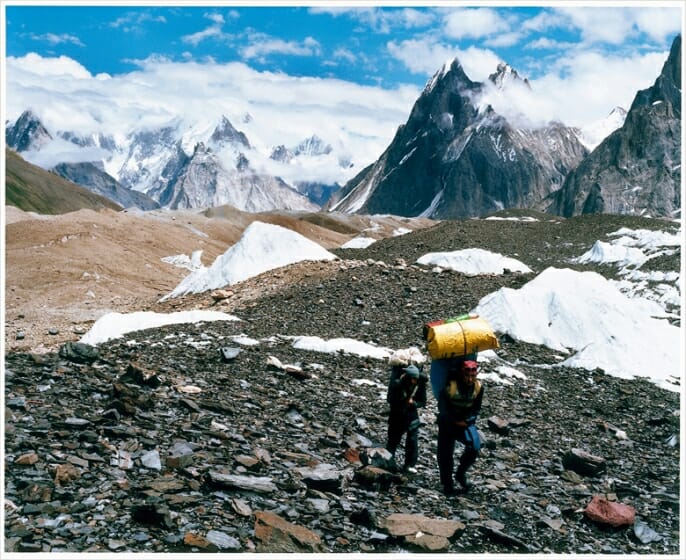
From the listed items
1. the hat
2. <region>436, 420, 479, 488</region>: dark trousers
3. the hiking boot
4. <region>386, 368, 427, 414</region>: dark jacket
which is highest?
the hat

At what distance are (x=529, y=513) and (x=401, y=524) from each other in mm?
2264

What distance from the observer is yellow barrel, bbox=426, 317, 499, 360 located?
27.8 ft

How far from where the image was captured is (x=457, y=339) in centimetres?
850

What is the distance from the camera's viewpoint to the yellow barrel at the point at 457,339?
8.48 meters

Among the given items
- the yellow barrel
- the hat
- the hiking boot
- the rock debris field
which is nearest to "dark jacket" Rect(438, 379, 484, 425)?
the hat

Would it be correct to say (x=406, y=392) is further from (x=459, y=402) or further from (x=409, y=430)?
(x=459, y=402)

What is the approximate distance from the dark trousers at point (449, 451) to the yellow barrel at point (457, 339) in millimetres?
1031

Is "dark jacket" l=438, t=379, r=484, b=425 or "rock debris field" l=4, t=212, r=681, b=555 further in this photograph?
"dark jacket" l=438, t=379, r=484, b=425

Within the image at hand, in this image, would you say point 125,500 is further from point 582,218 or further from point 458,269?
point 582,218

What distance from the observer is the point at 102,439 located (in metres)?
8.38

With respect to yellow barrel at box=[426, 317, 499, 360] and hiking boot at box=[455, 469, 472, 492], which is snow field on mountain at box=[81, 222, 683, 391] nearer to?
hiking boot at box=[455, 469, 472, 492]

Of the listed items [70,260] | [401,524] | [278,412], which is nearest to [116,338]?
[278,412]

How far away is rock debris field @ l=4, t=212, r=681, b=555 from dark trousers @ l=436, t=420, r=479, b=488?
0.91 feet

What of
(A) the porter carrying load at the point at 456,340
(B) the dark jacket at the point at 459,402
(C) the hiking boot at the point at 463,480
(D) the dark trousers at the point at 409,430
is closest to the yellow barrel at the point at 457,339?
(A) the porter carrying load at the point at 456,340
